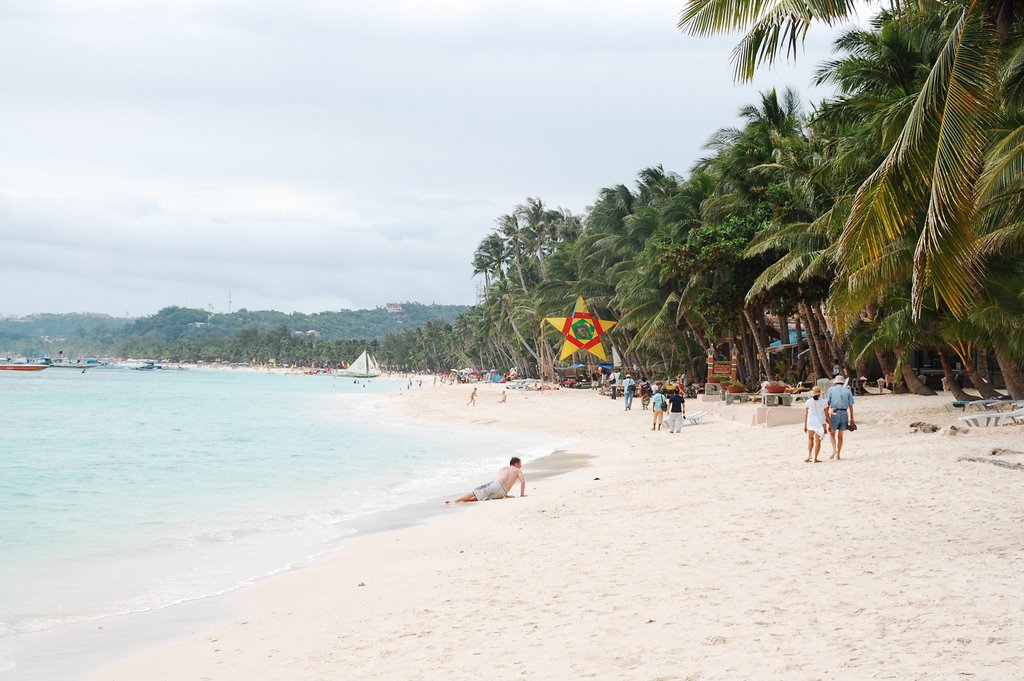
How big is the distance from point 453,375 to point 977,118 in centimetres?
10705

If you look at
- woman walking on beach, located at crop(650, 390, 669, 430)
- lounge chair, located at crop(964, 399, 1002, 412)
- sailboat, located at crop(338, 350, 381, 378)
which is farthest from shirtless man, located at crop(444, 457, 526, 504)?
sailboat, located at crop(338, 350, 381, 378)

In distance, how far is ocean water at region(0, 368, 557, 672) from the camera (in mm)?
8523

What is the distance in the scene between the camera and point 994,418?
1438 centimetres

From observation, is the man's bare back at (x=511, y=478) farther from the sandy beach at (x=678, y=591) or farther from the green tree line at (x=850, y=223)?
the green tree line at (x=850, y=223)

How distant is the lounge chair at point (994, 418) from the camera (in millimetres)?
14023

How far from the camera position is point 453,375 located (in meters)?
112

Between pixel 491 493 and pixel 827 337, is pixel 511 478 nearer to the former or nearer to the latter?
pixel 491 493

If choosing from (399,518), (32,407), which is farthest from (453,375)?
(399,518)

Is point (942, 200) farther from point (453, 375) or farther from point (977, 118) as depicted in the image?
point (453, 375)

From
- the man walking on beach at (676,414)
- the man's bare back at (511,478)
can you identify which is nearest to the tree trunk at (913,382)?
the man walking on beach at (676,414)

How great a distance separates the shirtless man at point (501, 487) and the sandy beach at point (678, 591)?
106cm

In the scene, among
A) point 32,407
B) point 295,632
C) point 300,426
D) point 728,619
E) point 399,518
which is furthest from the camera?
point 32,407

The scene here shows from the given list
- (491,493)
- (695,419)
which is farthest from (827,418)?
(695,419)

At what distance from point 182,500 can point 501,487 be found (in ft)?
18.9
